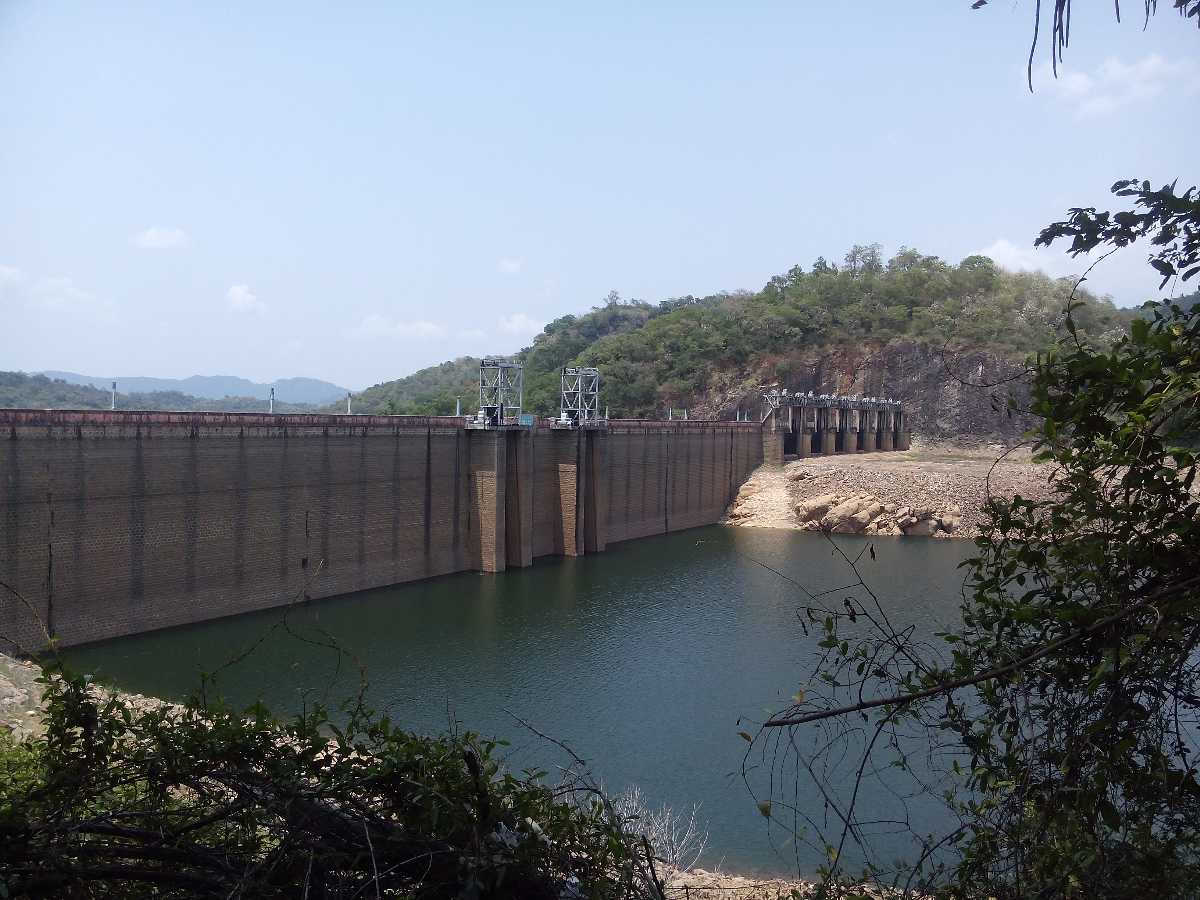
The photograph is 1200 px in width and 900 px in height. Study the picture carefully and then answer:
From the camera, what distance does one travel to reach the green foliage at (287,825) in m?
2.88

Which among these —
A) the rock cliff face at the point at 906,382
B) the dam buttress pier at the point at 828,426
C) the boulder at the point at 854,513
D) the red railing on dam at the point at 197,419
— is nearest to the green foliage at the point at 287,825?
the red railing on dam at the point at 197,419

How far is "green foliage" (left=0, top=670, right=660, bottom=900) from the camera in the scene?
2.88 m

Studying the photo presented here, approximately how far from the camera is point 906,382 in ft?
196

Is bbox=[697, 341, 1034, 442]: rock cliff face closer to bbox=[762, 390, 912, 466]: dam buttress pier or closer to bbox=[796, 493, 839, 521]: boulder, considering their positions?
bbox=[762, 390, 912, 466]: dam buttress pier

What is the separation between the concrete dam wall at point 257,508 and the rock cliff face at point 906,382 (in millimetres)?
24959

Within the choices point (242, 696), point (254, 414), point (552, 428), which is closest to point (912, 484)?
point (552, 428)

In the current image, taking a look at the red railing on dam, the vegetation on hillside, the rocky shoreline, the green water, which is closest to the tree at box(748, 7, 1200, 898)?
the vegetation on hillside

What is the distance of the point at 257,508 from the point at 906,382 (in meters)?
47.2

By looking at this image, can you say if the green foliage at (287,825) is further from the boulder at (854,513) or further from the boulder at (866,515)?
the boulder at (866,515)

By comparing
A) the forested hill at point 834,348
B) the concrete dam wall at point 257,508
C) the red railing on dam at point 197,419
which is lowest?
the concrete dam wall at point 257,508

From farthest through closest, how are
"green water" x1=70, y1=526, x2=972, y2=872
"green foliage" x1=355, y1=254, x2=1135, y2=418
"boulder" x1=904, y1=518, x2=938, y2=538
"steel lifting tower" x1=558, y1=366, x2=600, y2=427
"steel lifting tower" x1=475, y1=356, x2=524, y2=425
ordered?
1. "green foliage" x1=355, y1=254, x2=1135, y2=418
2. "boulder" x1=904, y1=518, x2=938, y2=538
3. "steel lifting tower" x1=558, y1=366, x2=600, y2=427
4. "steel lifting tower" x1=475, y1=356, x2=524, y2=425
5. "green water" x1=70, y1=526, x2=972, y2=872

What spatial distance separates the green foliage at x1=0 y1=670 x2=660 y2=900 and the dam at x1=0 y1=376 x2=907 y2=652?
26.7 feet

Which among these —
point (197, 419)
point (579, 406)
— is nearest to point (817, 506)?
point (579, 406)

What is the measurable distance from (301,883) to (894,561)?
32.3 m
